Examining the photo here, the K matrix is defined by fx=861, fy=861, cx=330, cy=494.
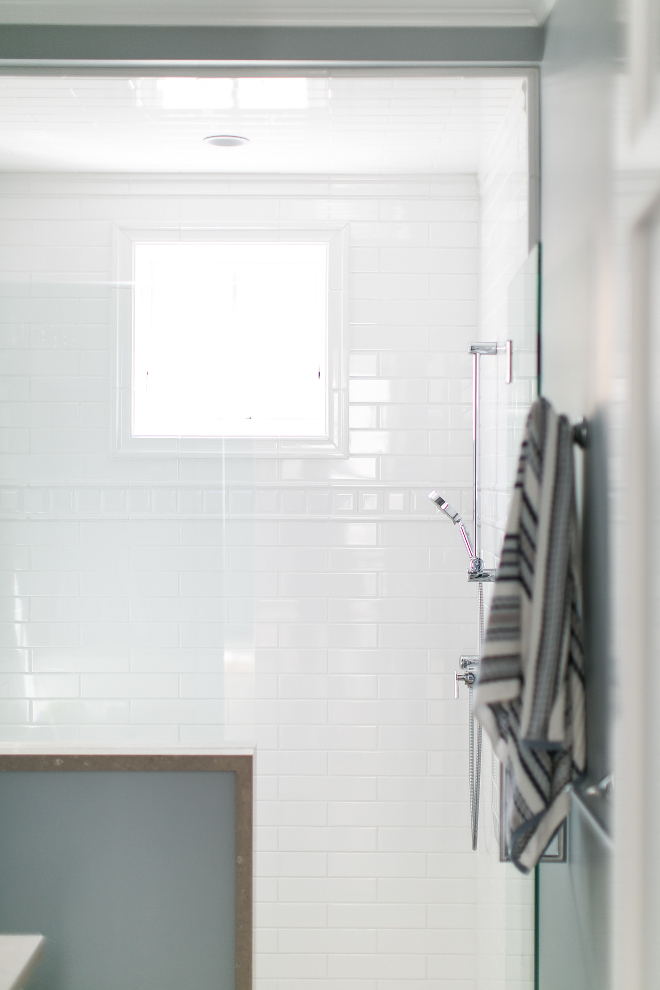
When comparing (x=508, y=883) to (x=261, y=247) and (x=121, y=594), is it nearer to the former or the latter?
(x=121, y=594)

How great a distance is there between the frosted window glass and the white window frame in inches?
0.6

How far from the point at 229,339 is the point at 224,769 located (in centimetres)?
90

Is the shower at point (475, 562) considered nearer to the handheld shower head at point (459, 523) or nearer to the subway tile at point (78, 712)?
the handheld shower head at point (459, 523)

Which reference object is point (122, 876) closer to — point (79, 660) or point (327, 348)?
point (79, 660)

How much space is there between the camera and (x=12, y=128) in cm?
181

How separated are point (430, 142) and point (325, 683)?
117 centimetres

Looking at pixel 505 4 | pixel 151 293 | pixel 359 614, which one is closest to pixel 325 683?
pixel 359 614

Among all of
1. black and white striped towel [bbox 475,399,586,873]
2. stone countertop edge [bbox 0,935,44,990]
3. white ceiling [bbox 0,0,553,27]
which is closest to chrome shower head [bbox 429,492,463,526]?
black and white striped towel [bbox 475,399,586,873]

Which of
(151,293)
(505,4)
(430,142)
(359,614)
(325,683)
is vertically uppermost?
(505,4)

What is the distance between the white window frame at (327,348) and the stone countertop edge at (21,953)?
1.04m

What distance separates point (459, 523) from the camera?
72.5 inches

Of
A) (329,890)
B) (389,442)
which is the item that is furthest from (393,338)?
(329,890)

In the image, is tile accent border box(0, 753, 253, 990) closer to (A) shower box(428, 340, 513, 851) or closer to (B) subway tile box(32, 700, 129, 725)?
(B) subway tile box(32, 700, 129, 725)

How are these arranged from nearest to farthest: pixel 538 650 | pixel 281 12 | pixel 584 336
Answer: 1. pixel 538 650
2. pixel 584 336
3. pixel 281 12
